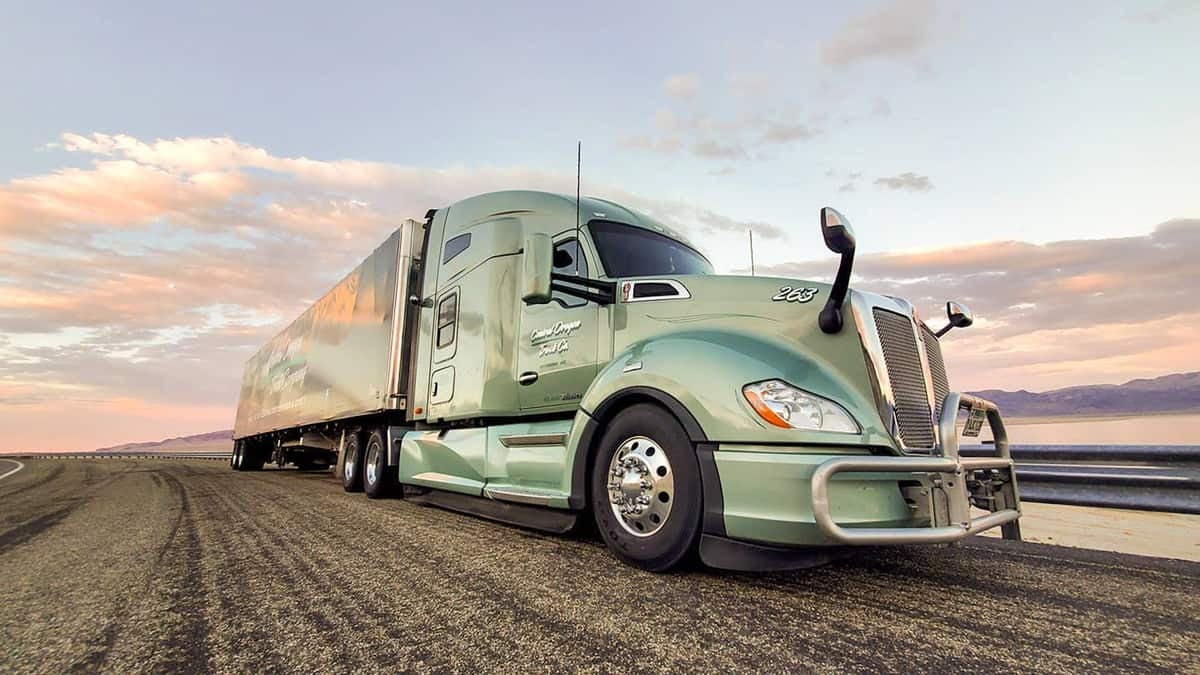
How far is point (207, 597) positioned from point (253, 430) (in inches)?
580

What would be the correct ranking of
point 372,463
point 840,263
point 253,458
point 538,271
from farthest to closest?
point 253,458
point 372,463
point 538,271
point 840,263

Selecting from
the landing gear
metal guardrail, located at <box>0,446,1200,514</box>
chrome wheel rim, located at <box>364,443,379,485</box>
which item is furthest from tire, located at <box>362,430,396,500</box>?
the landing gear

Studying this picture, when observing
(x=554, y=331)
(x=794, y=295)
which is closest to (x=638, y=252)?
(x=554, y=331)

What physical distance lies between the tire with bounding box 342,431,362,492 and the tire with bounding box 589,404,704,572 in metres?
5.62

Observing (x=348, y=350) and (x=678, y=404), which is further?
(x=348, y=350)

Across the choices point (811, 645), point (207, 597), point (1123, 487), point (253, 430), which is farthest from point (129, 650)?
point (253, 430)

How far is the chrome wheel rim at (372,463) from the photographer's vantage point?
7.24m

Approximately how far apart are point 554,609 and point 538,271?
2240 millimetres

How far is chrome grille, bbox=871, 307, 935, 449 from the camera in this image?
9.71ft

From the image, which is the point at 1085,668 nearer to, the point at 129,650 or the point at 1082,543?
the point at 129,650

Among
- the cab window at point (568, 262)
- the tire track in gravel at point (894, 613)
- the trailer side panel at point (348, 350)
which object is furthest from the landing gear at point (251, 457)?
the tire track in gravel at point (894, 613)

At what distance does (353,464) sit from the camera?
798cm

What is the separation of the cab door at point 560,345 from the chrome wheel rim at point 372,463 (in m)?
3.58

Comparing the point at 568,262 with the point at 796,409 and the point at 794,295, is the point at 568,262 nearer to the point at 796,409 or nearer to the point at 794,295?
the point at 794,295
